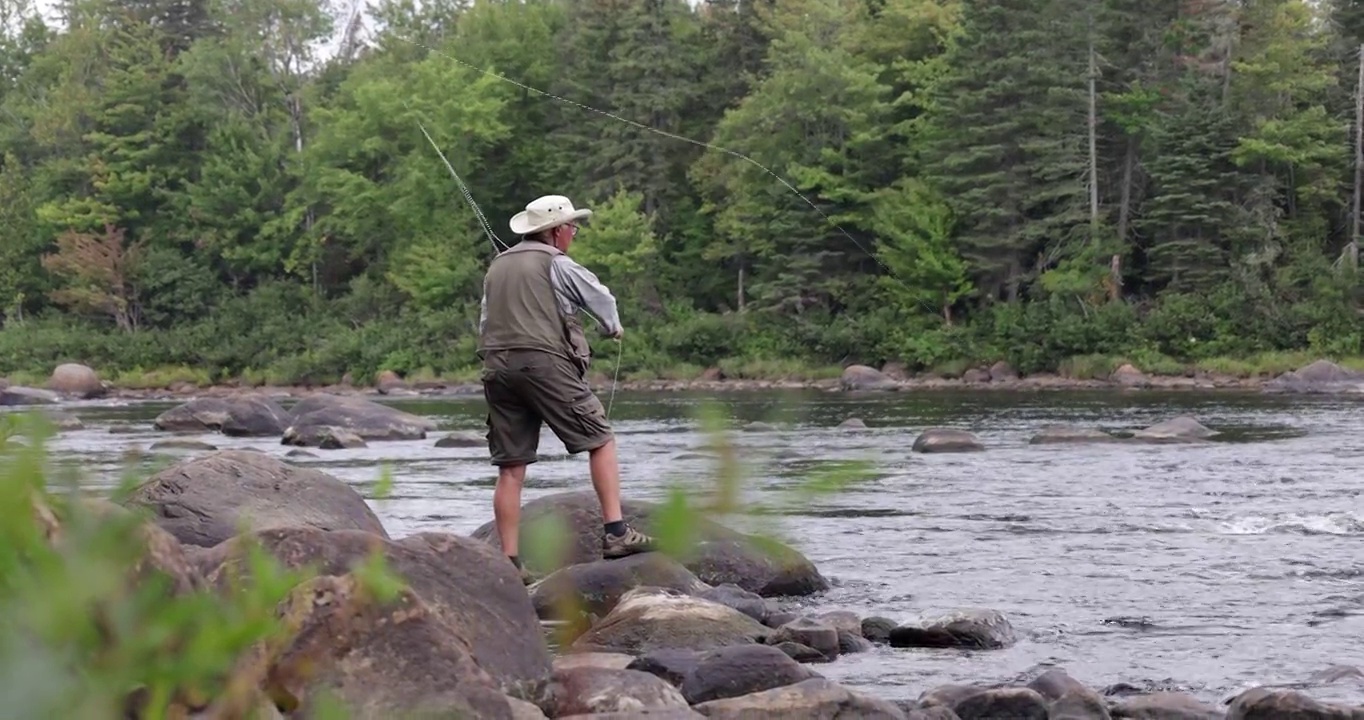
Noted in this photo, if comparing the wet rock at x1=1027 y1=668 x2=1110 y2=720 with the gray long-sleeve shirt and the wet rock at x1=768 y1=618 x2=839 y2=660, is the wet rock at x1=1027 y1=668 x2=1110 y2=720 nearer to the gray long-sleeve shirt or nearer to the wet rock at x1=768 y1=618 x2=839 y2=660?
the wet rock at x1=768 y1=618 x2=839 y2=660

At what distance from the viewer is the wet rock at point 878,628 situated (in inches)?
277

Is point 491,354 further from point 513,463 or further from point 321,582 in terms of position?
point 321,582

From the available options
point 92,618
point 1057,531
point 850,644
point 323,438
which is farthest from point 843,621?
point 323,438

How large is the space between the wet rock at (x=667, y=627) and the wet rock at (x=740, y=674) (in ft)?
2.03

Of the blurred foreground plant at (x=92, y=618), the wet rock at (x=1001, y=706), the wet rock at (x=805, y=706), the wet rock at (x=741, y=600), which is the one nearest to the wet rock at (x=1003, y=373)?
the wet rock at (x=741, y=600)

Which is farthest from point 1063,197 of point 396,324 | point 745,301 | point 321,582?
point 321,582

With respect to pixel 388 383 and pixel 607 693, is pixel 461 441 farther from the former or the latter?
pixel 388 383

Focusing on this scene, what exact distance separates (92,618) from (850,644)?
5.99m

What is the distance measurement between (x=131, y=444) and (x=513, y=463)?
5397 mm

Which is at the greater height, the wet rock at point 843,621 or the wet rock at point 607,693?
the wet rock at point 607,693

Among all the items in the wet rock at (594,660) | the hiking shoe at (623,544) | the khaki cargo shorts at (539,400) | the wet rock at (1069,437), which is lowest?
the wet rock at (1069,437)

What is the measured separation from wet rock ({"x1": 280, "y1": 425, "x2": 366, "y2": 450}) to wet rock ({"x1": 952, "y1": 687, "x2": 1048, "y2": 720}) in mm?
14064

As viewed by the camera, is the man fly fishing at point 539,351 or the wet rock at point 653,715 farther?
the man fly fishing at point 539,351

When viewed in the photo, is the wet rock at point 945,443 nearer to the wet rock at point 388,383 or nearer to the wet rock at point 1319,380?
the wet rock at point 1319,380
